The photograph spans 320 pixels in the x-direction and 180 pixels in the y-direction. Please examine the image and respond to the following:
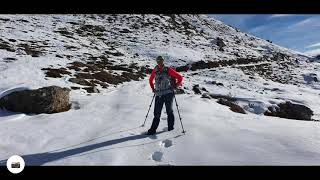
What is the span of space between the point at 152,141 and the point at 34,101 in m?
5.44

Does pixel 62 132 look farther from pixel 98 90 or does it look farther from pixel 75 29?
pixel 75 29

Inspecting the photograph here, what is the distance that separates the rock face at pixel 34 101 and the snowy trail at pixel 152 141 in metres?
0.44

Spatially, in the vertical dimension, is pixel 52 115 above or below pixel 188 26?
below

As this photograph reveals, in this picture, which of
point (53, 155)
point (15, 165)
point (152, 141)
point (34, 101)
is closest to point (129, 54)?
point (34, 101)

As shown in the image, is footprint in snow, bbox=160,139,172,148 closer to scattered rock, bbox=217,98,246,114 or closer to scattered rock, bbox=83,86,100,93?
scattered rock, bbox=217,98,246,114

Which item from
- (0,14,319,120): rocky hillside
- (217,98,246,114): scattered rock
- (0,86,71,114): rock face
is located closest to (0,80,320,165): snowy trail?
(0,86,71,114): rock face

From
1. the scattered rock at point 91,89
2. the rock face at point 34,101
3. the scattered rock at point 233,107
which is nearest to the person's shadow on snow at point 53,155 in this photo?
the rock face at point 34,101

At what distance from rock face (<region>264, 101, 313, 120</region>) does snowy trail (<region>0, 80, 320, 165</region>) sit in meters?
7.24

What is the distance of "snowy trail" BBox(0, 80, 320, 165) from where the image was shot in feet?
26.3

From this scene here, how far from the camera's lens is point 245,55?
83250 mm

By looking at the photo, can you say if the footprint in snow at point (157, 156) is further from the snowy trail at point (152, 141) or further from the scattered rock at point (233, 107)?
the scattered rock at point (233, 107)

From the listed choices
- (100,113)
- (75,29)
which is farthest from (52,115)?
(75,29)
